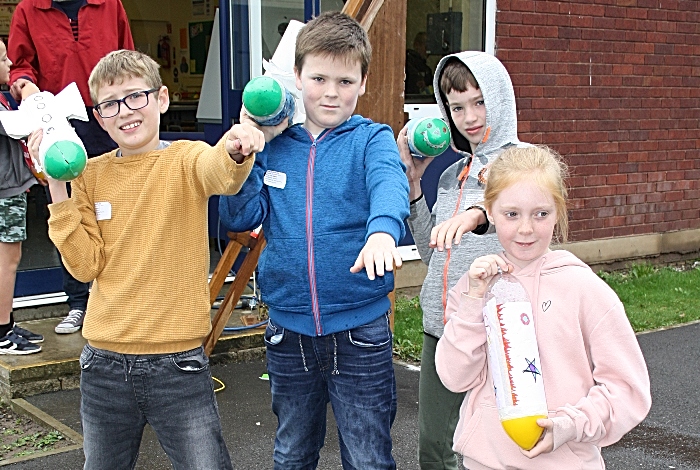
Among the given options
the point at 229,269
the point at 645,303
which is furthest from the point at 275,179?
the point at 645,303

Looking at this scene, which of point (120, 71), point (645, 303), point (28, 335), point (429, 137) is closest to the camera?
point (120, 71)

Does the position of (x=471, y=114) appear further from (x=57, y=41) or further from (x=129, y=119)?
(x=57, y=41)

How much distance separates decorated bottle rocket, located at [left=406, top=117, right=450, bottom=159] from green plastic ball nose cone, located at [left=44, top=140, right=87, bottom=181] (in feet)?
3.77

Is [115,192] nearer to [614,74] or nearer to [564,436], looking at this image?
[564,436]

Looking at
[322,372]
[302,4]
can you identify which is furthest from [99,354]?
[302,4]

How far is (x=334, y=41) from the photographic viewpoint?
287 cm

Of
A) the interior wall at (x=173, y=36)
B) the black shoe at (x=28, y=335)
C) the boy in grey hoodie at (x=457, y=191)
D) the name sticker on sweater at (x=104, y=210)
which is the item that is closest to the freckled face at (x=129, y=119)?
→ the name sticker on sweater at (x=104, y=210)

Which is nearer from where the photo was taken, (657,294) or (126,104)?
(126,104)

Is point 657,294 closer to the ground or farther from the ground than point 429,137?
closer to the ground

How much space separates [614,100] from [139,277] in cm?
665

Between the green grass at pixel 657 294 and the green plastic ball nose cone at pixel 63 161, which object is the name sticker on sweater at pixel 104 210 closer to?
the green plastic ball nose cone at pixel 63 161

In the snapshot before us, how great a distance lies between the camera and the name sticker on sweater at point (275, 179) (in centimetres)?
297

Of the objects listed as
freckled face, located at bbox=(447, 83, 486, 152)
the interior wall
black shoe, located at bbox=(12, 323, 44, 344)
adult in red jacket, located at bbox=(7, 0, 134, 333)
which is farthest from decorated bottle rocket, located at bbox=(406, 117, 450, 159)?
the interior wall

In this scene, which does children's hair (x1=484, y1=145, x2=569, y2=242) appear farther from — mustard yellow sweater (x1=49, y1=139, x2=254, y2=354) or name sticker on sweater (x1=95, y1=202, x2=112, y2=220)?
name sticker on sweater (x1=95, y1=202, x2=112, y2=220)
